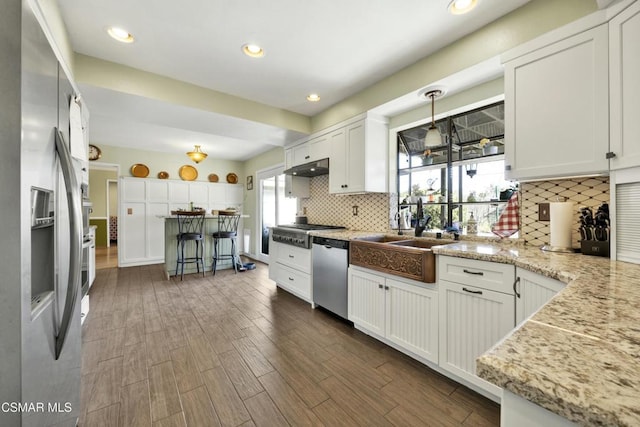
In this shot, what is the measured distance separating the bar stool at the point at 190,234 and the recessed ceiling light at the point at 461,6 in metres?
4.22

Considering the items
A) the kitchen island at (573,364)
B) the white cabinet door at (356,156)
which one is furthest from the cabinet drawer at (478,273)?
the white cabinet door at (356,156)

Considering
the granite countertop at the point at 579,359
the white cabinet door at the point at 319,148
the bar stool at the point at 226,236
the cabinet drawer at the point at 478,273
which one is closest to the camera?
the granite countertop at the point at 579,359

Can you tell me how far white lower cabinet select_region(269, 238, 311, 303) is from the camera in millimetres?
3123

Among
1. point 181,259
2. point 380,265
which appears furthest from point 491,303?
point 181,259

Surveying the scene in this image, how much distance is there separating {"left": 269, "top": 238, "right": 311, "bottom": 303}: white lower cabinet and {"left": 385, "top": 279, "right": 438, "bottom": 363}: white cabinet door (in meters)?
1.21

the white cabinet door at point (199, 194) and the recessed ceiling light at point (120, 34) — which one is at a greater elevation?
the recessed ceiling light at point (120, 34)

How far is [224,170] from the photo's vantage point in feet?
22.0

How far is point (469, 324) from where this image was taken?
64.8 inches

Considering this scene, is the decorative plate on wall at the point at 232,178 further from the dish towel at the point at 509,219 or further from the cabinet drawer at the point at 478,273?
the dish towel at the point at 509,219

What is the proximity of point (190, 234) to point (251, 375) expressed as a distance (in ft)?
10.5

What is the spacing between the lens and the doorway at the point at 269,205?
5492 millimetres

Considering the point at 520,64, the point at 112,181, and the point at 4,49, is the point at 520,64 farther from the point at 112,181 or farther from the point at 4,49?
the point at 112,181

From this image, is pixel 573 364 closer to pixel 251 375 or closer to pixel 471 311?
pixel 471 311

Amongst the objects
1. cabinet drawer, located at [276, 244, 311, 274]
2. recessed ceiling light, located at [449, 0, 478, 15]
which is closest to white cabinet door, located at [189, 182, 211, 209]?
cabinet drawer, located at [276, 244, 311, 274]
